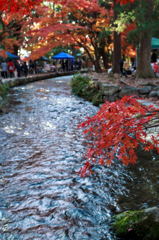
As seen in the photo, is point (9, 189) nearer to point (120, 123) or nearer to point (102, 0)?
point (120, 123)

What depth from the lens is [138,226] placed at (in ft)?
8.61

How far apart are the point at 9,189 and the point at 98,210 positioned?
155 centimetres

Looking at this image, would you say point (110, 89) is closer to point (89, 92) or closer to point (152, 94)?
point (152, 94)

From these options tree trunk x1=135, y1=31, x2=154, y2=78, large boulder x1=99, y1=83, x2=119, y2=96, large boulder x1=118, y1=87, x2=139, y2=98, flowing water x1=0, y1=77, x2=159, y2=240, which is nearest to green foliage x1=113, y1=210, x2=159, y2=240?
flowing water x1=0, y1=77, x2=159, y2=240

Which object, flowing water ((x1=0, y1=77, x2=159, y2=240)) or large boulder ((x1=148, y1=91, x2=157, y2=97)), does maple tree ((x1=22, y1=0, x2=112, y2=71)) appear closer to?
large boulder ((x1=148, y1=91, x2=157, y2=97))

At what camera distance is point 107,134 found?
9.07 ft

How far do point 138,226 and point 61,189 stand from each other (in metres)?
1.56

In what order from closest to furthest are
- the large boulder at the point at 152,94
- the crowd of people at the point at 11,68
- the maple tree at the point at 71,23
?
the large boulder at the point at 152,94
the maple tree at the point at 71,23
the crowd of people at the point at 11,68

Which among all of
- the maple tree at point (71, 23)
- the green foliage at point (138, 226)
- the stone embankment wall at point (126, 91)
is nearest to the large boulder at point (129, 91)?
the stone embankment wall at point (126, 91)

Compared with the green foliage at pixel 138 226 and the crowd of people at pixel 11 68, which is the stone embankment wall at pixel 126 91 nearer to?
the green foliage at pixel 138 226

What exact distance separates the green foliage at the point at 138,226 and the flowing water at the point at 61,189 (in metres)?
0.19

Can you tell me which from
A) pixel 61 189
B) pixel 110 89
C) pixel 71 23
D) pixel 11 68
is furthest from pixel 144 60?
pixel 11 68

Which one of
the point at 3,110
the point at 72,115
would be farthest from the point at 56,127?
the point at 3,110

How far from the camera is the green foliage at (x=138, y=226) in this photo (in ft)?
8.34
